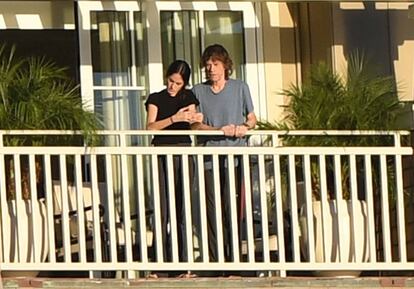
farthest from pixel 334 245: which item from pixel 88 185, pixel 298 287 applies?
pixel 88 185

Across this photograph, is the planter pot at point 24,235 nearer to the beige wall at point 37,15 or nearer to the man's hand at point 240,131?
the man's hand at point 240,131

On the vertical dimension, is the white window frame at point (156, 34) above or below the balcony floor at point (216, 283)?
above

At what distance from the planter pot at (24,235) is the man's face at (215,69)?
63.6 inches

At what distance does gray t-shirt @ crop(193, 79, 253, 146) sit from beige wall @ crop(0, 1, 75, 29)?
1814 mm

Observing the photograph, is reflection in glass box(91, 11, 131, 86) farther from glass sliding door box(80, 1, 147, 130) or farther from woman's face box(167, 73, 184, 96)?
woman's face box(167, 73, 184, 96)

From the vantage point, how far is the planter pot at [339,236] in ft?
34.2

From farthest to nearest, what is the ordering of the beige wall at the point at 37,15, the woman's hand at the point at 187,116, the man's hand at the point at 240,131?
the beige wall at the point at 37,15 < the woman's hand at the point at 187,116 < the man's hand at the point at 240,131

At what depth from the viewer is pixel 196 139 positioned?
11.3 metres

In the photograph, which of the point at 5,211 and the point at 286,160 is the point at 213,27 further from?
the point at 5,211

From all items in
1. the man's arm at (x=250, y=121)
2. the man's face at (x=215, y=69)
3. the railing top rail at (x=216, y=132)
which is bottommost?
the railing top rail at (x=216, y=132)

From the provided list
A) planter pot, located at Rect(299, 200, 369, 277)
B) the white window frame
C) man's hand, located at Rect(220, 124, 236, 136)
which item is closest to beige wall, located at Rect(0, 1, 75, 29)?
the white window frame

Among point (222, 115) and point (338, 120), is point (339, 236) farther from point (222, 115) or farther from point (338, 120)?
point (222, 115)

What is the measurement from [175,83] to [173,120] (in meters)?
0.39

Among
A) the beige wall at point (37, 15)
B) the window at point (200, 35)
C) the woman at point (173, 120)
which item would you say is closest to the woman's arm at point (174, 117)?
the woman at point (173, 120)
